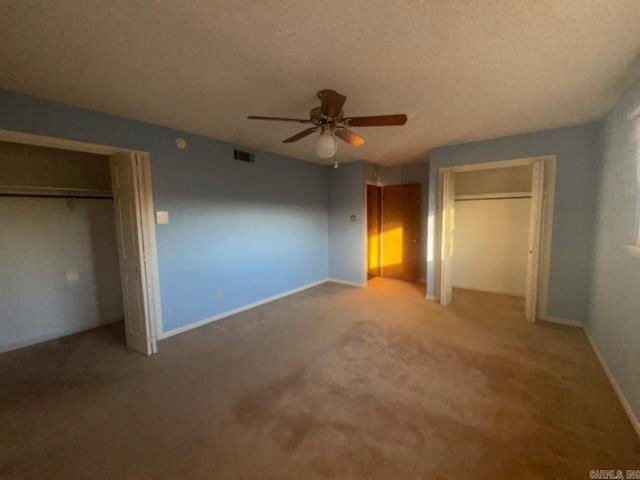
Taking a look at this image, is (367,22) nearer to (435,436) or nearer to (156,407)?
(435,436)

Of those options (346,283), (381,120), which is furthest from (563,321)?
(381,120)

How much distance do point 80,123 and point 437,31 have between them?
3.06 m

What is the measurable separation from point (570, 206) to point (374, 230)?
10.4 ft

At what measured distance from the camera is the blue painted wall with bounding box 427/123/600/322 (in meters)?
3.09

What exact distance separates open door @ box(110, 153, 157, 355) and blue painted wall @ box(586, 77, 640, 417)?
4.07m

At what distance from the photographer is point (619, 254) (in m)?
2.16

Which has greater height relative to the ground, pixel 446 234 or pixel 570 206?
pixel 570 206

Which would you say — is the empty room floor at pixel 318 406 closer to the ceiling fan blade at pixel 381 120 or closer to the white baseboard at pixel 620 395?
the white baseboard at pixel 620 395

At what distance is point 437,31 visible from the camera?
1.50 metres

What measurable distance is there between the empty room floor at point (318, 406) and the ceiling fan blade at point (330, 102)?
7.48ft

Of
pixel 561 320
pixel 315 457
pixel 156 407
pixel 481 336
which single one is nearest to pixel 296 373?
pixel 315 457

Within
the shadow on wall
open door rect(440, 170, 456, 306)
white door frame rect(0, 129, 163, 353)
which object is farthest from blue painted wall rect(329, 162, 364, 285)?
the shadow on wall

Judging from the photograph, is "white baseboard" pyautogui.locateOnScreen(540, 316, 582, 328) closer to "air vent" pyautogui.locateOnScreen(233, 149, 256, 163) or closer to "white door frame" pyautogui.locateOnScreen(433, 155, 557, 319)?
"white door frame" pyautogui.locateOnScreen(433, 155, 557, 319)

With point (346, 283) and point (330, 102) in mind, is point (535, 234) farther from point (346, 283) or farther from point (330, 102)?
point (346, 283)
